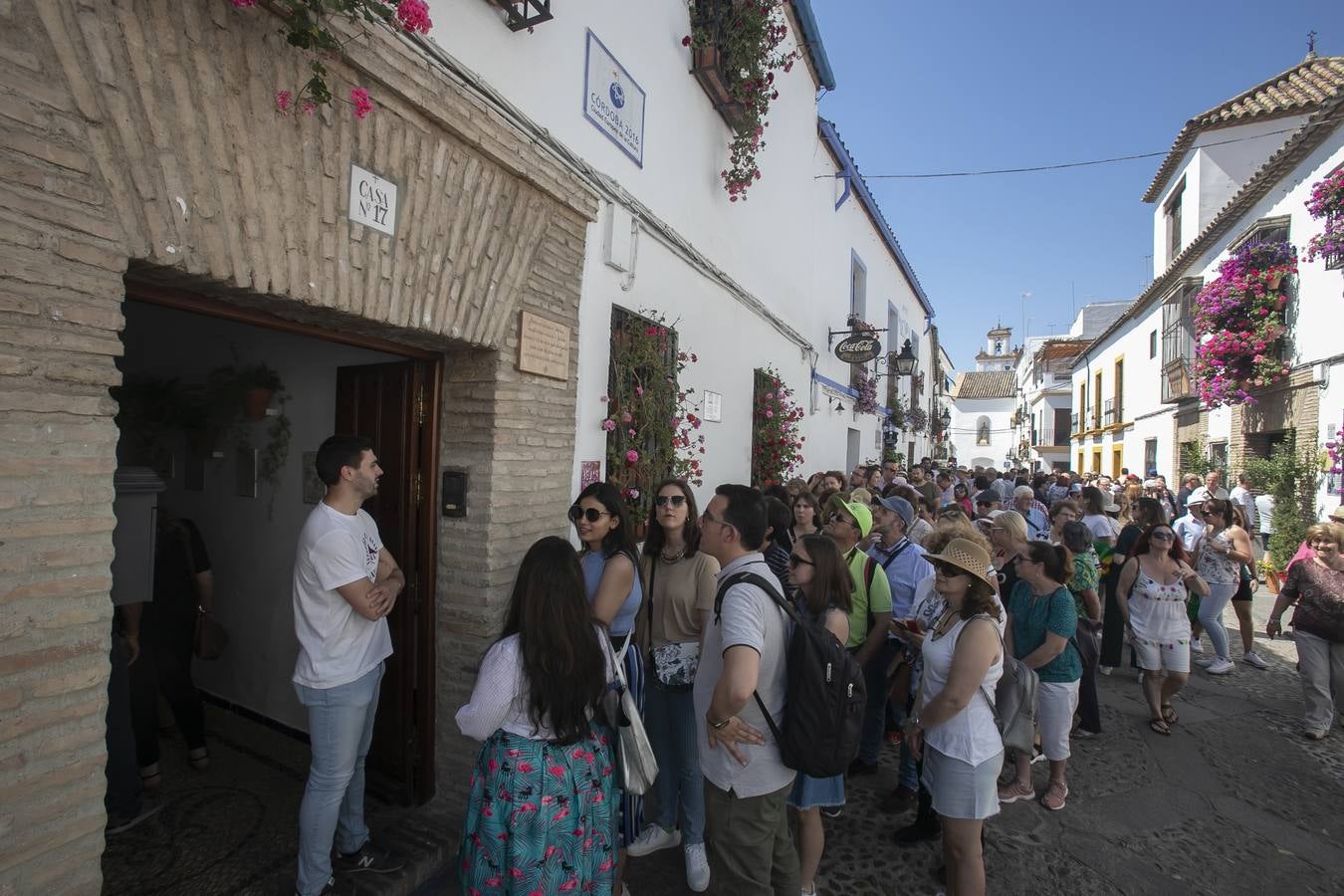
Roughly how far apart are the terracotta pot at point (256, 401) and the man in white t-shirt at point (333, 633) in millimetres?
1827

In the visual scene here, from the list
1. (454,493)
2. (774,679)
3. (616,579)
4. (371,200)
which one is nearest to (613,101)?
(371,200)

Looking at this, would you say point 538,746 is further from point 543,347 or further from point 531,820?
point 543,347

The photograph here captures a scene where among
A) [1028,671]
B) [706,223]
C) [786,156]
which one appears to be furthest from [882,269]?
[1028,671]

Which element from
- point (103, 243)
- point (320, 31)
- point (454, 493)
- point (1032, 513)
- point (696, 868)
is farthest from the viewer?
point (1032, 513)

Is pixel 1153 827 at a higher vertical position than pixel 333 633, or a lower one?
lower

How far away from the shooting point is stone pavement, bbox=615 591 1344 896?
3156mm

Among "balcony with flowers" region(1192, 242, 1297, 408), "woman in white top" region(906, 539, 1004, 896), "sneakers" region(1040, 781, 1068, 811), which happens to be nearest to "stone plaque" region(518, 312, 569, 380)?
"woman in white top" region(906, 539, 1004, 896)

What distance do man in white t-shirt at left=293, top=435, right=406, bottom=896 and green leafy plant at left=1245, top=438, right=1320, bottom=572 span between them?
39.0 feet

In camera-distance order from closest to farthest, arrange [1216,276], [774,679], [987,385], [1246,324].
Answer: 1. [774,679]
2. [1246,324]
3. [1216,276]
4. [987,385]

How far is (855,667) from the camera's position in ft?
8.04

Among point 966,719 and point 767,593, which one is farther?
point 966,719

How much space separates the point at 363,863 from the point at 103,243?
2.72m

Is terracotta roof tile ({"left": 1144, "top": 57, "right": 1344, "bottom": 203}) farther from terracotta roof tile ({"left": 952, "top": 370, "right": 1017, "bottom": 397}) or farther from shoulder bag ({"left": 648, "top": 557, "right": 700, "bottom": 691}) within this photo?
terracotta roof tile ({"left": 952, "top": 370, "right": 1017, "bottom": 397})

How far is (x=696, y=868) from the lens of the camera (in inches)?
→ 121
